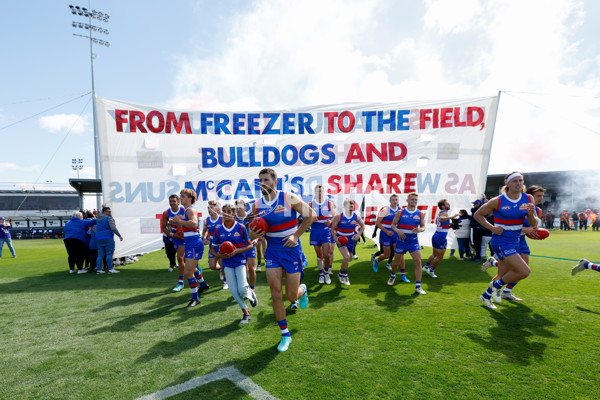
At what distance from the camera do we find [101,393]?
301 cm

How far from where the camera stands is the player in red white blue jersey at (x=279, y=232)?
3.80 m

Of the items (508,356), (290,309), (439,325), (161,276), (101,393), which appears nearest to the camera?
(101,393)

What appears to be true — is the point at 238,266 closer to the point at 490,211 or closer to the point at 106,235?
the point at 490,211

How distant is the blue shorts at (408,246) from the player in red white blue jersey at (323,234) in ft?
5.27

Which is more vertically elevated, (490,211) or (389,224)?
(490,211)

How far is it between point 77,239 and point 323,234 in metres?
8.48

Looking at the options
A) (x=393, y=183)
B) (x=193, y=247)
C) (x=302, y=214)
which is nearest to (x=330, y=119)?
(x=393, y=183)

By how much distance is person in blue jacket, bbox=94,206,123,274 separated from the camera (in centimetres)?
897

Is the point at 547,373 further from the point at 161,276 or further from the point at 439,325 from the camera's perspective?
the point at 161,276

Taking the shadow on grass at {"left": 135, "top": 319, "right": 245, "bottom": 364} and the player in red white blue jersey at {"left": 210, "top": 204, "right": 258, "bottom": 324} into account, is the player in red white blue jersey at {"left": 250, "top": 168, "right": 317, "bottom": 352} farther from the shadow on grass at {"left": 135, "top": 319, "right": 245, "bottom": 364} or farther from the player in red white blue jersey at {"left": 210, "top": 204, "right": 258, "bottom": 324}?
the shadow on grass at {"left": 135, "top": 319, "right": 245, "bottom": 364}

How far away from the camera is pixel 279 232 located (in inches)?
153

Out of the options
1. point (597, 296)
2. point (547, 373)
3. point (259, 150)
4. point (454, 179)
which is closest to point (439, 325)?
point (547, 373)

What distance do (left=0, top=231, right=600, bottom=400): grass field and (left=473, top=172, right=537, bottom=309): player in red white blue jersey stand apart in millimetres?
840

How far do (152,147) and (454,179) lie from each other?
981 centimetres
